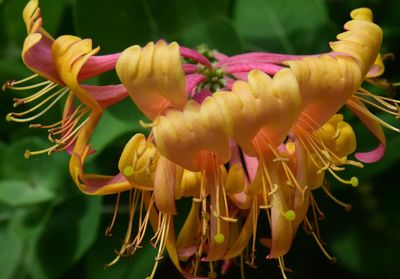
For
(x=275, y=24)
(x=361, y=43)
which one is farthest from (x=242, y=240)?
(x=275, y=24)

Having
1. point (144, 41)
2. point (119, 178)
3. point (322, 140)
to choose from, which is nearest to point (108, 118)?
point (144, 41)

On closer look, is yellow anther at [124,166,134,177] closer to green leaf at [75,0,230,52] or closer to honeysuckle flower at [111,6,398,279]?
honeysuckle flower at [111,6,398,279]

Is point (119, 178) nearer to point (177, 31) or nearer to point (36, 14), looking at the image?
point (36, 14)

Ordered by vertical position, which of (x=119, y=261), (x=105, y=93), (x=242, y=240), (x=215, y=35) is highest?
(x=105, y=93)

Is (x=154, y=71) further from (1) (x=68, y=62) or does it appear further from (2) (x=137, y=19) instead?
(2) (x=137, y=19)

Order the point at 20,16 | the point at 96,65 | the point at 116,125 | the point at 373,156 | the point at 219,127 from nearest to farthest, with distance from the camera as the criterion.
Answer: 1. the point at 219,127
2. the point at 96,65
3. the point at 373,156
4. the point at 116,125
5. the point at 20,16

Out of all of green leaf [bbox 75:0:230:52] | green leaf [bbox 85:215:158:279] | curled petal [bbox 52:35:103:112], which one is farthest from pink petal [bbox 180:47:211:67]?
green leaf [bbox 85:215:158:279]
